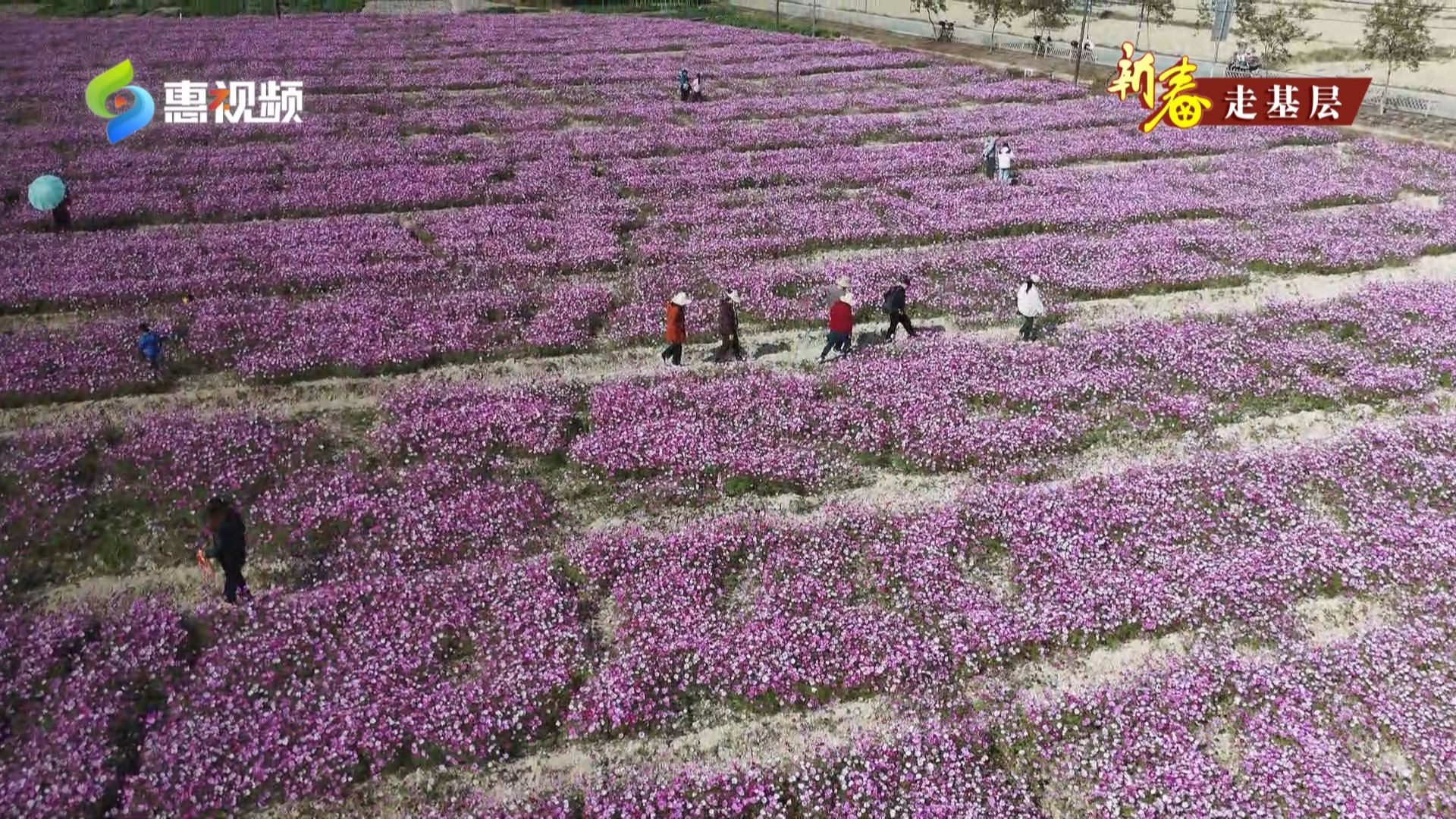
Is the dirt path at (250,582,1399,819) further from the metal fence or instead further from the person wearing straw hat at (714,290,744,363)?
the metal fence

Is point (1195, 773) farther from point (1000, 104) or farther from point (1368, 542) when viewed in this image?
point (1000, 104)

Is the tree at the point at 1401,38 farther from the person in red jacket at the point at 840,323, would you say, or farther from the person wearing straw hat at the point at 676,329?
the person wearing straw hat at the point at 676,329

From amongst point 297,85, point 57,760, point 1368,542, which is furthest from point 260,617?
point 297,85

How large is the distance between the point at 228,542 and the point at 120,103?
131ft

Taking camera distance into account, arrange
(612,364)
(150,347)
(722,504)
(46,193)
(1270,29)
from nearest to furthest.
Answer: (722,504)
(150,347)
(612,364)
(46,193)
(1270,29)

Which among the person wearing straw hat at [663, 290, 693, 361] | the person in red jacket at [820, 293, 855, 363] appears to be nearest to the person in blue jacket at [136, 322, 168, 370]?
the person wearing straw hat at [663, 290, 693, 361]

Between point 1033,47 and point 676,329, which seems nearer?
point 676,329

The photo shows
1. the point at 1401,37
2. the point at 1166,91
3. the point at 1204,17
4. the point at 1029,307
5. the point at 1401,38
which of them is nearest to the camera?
the point at 1029,307

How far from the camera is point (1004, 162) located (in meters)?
30.1

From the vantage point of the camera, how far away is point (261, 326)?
1909 centimetres

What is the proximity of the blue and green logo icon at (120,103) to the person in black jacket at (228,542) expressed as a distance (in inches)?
1226

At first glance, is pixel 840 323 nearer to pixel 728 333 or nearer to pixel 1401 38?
pixel 728 333

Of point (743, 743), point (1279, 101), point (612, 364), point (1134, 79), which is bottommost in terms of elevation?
point (743, 743)

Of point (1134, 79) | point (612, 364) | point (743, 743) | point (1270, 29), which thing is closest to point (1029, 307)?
point (612, 364)
